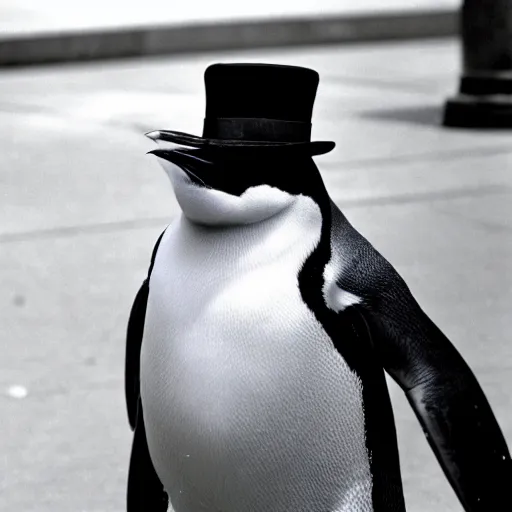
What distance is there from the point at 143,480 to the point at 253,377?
51cm

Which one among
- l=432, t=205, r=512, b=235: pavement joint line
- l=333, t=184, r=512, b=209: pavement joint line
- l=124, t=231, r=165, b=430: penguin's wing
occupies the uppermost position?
l=124, t=231, r=165, b=430: penguin's wing

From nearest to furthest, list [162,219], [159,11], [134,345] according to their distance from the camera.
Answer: [134,345]
[162,219]
[159,11]

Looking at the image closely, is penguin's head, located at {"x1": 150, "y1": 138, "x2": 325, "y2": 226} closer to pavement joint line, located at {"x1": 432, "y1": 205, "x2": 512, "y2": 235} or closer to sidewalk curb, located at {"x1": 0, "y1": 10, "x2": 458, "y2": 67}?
pavement joint line, located at {"x1": 432, "y1": 205, "x2": 512, "y2": 235}

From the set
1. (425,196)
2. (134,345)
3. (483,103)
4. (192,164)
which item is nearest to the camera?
(192,164)

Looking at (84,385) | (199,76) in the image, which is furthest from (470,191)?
(199,76)

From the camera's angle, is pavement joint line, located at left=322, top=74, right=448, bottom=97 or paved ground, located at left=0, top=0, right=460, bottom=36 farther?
paved ground, located at left=0, top=0, right=460, bottom=36

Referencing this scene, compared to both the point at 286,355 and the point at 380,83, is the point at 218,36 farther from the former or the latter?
the point at 286,355

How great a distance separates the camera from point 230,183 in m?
2.13

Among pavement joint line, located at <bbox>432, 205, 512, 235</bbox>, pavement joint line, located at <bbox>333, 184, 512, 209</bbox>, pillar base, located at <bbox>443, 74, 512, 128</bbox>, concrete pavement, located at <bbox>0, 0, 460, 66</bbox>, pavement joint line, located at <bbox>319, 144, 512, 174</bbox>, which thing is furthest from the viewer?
concrete pavement, located at <bbox>0, 0, 460, 66</bbox>

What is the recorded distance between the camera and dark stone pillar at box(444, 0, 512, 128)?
827 centimetres

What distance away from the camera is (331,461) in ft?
7.29

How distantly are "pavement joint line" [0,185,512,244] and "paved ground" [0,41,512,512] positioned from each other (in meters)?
0.02

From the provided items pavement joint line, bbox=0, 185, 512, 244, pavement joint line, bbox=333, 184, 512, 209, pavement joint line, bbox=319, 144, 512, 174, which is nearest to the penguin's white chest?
pavement joint line, bbox=0, 185, 512, 244

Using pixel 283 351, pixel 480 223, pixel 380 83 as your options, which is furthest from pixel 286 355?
pixel 380 83
